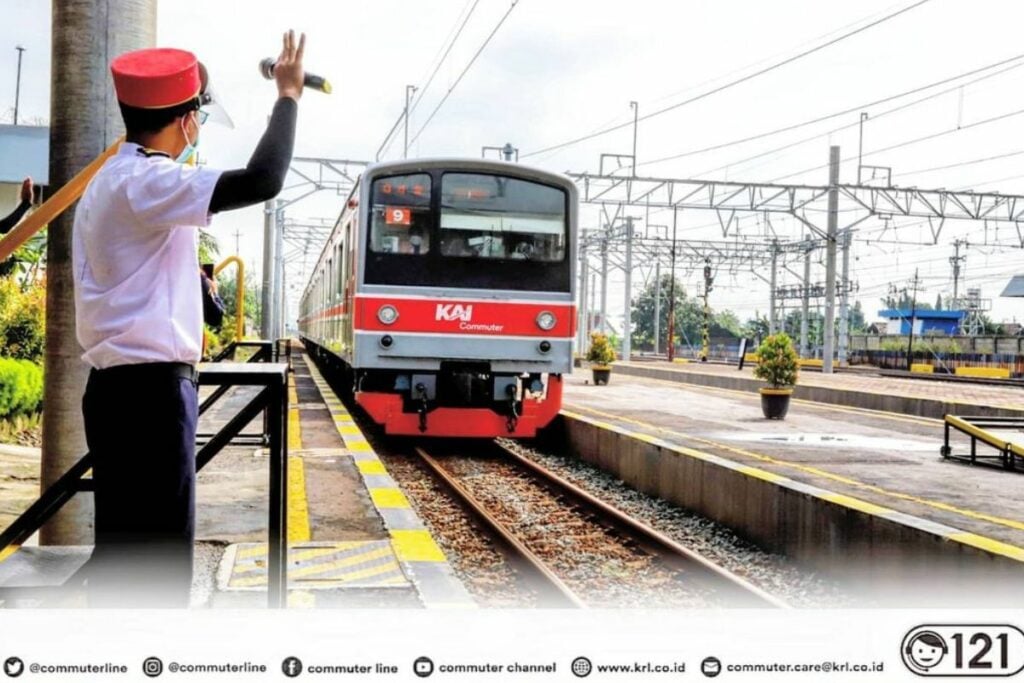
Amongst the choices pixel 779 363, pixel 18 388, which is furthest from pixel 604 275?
pixel 18 388

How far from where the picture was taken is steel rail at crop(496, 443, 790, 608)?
3689 mm

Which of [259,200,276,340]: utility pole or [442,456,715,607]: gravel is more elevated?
[259,200,276,340]: utility pole

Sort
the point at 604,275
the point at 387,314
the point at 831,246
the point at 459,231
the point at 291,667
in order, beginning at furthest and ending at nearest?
the point at 604,275 → the point at 831,246 → the point at 459,231 → the point at 387,314 → the point at 291,667

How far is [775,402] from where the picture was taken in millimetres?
10039

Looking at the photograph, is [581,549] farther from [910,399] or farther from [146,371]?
[910,399]

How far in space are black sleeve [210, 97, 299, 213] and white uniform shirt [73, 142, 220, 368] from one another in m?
0.03

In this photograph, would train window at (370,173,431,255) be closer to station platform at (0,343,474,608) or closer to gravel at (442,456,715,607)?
station platform at (0,343,474,608)

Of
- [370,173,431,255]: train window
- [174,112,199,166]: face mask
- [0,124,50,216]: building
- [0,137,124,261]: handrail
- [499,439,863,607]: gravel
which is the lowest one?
[499,439,863,607]: gravel

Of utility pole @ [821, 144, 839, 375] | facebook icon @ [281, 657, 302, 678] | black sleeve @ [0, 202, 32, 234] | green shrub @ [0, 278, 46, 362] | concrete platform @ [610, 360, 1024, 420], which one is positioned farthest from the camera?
utility pole @ [821, 144, 839, 375]

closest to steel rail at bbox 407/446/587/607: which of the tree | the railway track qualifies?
the railway track

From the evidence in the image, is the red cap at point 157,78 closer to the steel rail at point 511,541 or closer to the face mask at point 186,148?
the face mask at point 186,148

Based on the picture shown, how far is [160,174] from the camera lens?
4.80 feet

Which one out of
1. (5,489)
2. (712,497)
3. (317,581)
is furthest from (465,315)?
(317,581)

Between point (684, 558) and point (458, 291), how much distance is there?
3.50 meters
